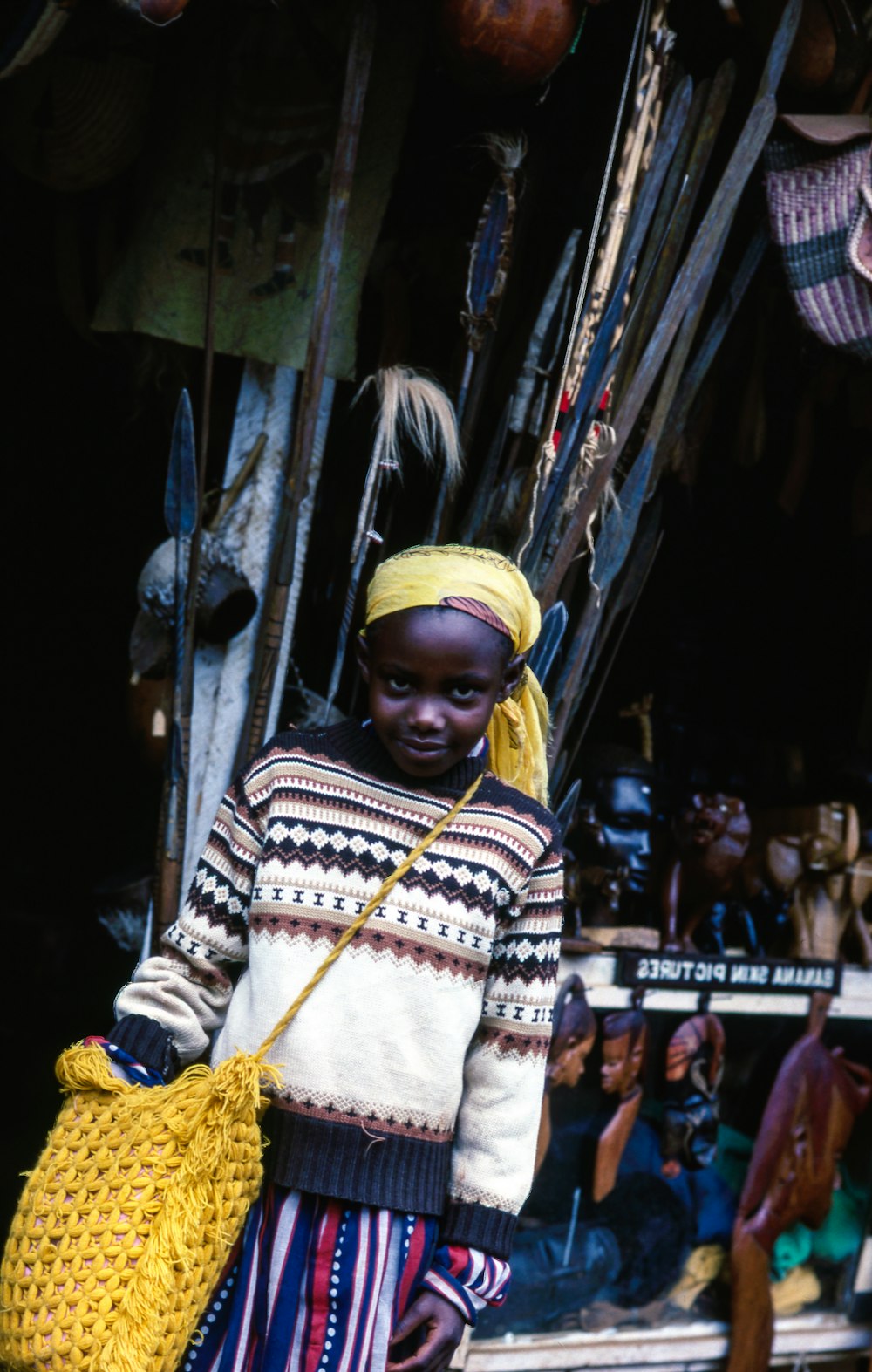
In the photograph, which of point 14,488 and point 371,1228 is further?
point 14,488

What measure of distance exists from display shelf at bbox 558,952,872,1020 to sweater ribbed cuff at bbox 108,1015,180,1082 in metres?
1.10

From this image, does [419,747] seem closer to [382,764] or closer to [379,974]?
[382,764]

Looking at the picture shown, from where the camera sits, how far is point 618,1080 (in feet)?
7.64

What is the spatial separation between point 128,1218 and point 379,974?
36 centimetres

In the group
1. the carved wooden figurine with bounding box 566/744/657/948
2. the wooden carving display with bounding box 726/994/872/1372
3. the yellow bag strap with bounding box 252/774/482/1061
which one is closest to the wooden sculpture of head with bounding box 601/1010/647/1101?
the carved wooden figurine with bounding box 566/744/657/948

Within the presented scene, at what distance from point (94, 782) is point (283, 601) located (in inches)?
54.8

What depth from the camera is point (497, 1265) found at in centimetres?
133

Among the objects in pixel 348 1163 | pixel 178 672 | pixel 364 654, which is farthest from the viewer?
pixel 178 672

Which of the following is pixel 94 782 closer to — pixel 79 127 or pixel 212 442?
pixel 212 442

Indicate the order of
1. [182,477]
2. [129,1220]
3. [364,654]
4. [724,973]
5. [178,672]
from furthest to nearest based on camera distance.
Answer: [724,973]
[178,672]
[182,477]
[364,654]
[129,1220]

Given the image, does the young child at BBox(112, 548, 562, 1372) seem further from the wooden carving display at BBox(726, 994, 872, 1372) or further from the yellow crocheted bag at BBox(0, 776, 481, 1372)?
the wooden carving display at BBox(726, 994, 872, 1372)

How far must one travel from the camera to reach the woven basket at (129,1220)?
1088 millimetres

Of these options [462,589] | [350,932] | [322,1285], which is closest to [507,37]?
[462,589]

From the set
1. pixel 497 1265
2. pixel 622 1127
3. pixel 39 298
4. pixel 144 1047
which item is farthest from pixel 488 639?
pixel 39 298
